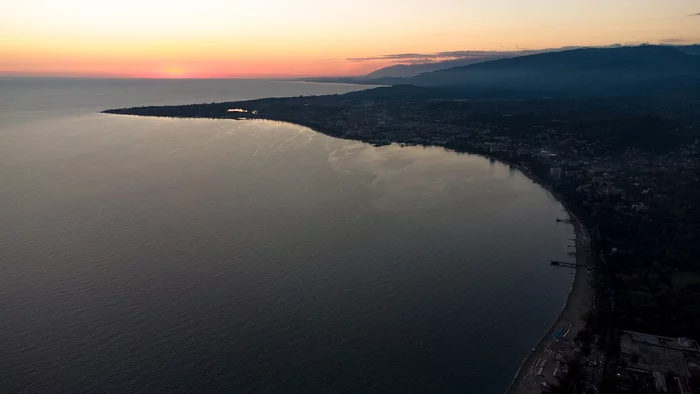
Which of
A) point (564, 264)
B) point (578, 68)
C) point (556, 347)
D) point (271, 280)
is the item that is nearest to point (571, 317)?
point (556, 347)

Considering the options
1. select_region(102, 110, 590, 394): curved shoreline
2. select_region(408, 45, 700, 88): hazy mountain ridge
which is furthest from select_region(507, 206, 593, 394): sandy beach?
select_region(408, 45, 700, 88): hazy mountain ridge

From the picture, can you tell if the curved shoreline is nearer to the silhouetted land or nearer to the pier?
the pier

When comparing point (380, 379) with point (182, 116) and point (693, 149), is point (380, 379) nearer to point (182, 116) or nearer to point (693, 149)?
point (693, 149)

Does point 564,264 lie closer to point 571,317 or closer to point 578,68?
point 571,317

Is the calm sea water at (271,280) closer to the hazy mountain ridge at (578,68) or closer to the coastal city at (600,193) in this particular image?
the coastal city at (600,193)

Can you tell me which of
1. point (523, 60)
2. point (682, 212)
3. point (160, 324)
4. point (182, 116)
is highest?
point (523, 60)

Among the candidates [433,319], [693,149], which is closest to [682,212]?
[433,319]

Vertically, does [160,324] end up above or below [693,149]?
below
